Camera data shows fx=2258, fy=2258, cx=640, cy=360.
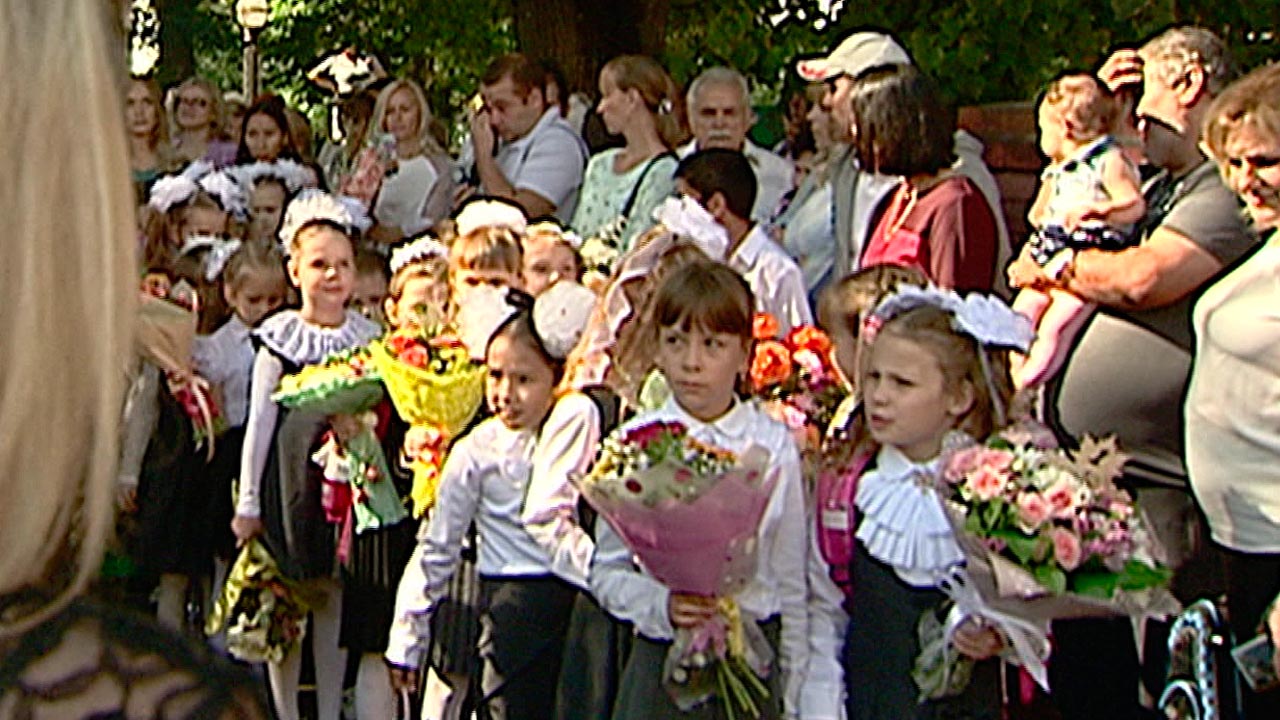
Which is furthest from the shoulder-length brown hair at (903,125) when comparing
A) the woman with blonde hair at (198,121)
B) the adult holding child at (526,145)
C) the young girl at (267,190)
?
the woman with blonde hair at (198,121)

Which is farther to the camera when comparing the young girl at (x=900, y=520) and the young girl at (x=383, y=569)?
the young girl at (x=383, y=569)

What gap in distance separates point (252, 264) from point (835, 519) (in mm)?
3422

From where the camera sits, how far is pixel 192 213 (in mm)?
9461

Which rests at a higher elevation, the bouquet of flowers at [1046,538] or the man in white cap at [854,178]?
the man in white cap at [854,178]

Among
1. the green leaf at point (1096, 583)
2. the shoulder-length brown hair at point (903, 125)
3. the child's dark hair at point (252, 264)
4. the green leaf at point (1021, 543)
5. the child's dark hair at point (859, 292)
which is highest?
the shoulder-length brown hair at point (903, 125)

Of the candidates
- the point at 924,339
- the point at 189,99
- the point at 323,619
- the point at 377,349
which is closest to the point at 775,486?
the point at 924,339

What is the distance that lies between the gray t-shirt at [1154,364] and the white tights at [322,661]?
8.78 feet

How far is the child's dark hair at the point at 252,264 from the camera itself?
813 centimetres

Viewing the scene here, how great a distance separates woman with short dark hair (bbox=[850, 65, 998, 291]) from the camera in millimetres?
6977

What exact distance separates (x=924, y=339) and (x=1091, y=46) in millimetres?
6109

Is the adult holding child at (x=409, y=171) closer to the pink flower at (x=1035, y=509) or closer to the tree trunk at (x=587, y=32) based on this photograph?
the tree trunk at (x=587, y=32)

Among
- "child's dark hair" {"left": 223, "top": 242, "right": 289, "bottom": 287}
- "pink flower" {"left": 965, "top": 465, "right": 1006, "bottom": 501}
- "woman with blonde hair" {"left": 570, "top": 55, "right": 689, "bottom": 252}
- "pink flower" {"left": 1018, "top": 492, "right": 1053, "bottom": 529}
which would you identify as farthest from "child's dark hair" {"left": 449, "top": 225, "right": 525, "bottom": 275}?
"pink flower" {"left": 1018, "top": 492, "right": 1053, "bottom": 529}

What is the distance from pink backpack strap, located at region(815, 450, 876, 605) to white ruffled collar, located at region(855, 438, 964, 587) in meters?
0.07

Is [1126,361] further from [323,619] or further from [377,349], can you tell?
[323,619]
